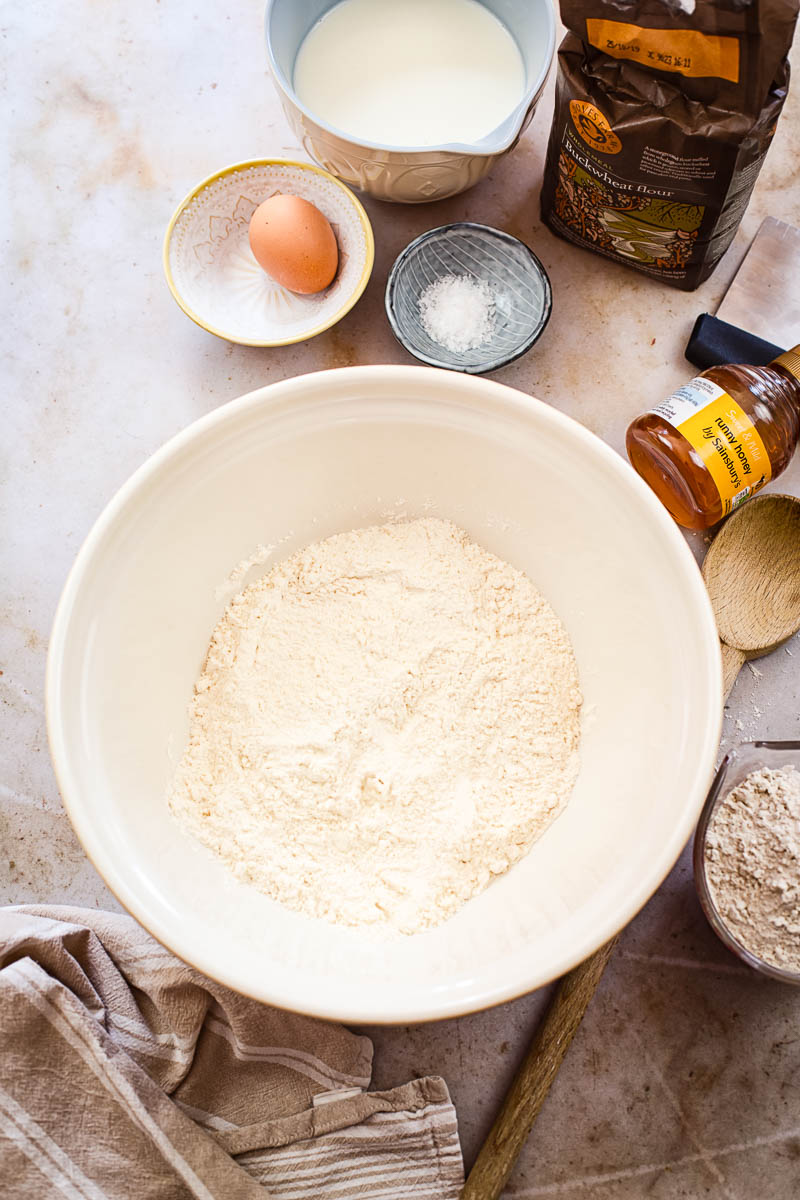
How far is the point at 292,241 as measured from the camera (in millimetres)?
1147

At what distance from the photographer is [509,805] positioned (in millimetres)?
1029

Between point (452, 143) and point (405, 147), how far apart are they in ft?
0.24

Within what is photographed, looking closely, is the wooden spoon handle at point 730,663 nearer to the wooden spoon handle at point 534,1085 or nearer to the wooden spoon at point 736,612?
the wooden spoon at point 736,612

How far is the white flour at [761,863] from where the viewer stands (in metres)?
1.04

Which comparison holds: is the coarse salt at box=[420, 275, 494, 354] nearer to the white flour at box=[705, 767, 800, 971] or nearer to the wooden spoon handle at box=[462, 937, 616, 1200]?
the white flour at box=[705, 767, 800, 971]

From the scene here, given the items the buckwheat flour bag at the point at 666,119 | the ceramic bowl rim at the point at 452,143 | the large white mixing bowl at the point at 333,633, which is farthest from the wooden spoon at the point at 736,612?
the ceramic bowl rim at the point at 452,143

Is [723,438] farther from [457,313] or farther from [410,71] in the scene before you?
[410,71]

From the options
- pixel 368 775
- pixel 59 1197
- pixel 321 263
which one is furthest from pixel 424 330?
pixel 59 1197

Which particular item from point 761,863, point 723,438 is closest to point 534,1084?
point 761,863

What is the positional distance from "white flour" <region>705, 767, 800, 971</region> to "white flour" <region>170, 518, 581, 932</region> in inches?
8.8

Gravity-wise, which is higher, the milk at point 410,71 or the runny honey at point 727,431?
the milk at point 410,71

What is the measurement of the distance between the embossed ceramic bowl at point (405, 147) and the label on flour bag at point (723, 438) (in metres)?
0.41

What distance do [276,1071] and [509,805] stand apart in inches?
19.5

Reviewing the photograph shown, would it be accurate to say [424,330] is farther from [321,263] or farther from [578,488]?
[578,488]
